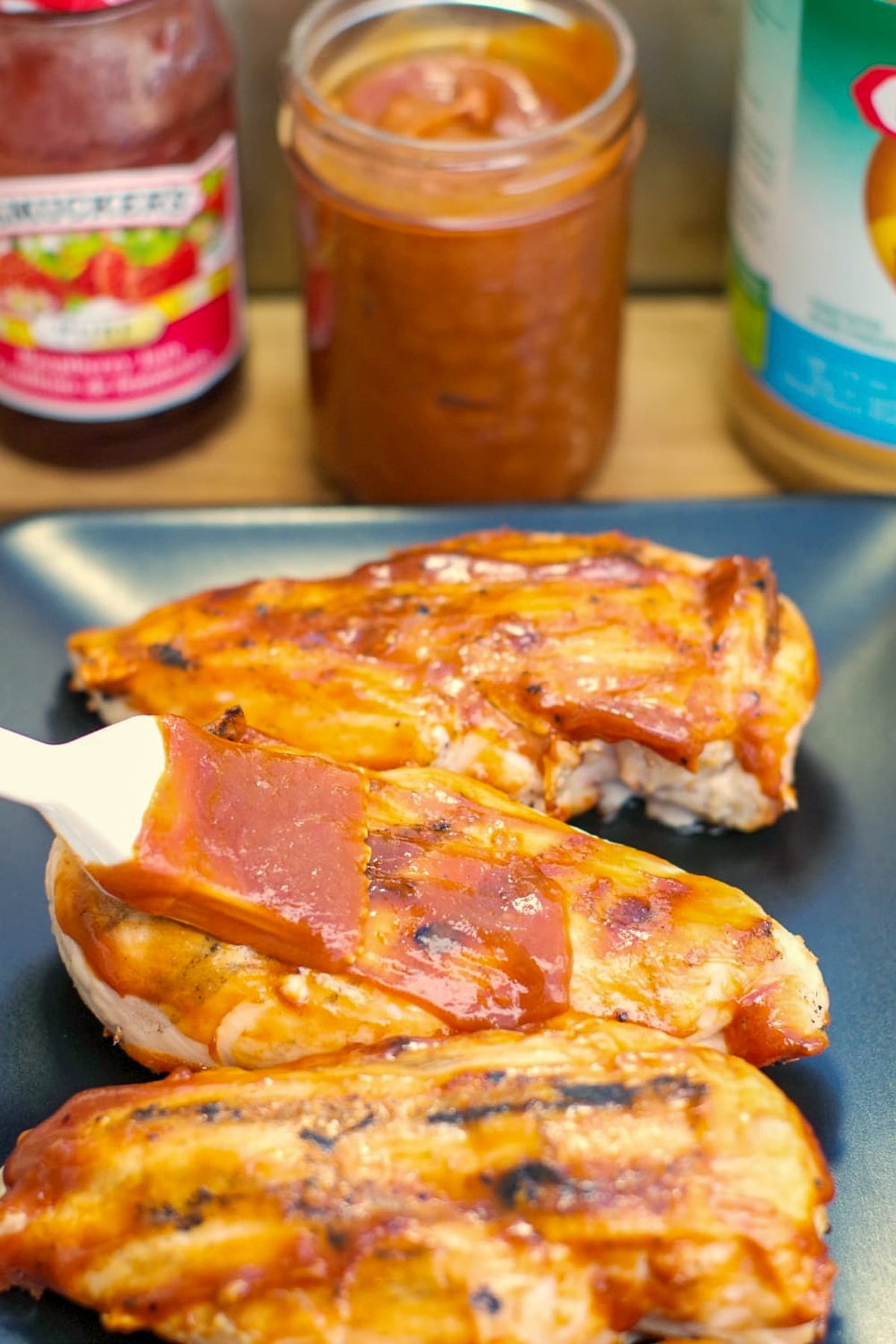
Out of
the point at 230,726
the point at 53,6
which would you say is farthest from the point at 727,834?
the point at 53,6

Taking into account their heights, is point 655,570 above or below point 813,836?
above

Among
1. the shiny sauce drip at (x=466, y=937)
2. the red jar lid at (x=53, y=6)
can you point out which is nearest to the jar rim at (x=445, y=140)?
the red jar lid at (x=53, y=6)

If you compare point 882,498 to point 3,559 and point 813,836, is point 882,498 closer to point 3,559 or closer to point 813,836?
point 813,836

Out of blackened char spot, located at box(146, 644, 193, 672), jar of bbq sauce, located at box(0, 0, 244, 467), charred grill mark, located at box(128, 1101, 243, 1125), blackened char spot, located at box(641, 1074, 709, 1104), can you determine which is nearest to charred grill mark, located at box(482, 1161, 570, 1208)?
blackened char spot, located at box(641, 1074, 709, 1104)

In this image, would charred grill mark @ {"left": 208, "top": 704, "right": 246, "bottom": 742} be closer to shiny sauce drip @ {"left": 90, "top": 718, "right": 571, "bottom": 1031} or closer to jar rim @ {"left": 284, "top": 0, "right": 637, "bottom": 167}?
shiny sauce drip @ {"left": 90, "top": 718, "right": 571, "bottom": 1031}

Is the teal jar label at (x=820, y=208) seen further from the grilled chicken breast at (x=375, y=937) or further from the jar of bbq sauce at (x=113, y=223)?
the grilled chicken breast at (x=375, y=937)

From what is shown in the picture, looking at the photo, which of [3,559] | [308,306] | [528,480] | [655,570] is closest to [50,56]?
[308,306]
